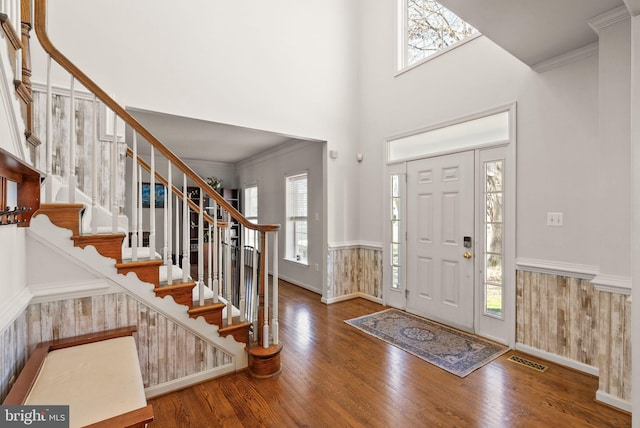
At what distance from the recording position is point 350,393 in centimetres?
220

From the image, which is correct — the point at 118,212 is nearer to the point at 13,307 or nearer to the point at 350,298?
the point at 13,307

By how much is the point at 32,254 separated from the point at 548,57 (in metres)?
4.07

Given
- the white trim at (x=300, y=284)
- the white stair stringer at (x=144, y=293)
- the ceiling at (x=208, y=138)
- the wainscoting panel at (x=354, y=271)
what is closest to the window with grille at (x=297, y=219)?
the white trim at (x=300, y=284)

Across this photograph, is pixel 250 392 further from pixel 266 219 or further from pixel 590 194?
pixel 266 219

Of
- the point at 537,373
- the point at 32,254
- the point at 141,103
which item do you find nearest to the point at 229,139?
the point at 141,103

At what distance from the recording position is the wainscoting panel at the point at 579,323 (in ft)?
6.73

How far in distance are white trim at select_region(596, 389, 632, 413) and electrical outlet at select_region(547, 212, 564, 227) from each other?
1.27m

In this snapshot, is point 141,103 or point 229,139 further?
point 229,139

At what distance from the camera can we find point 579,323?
250cm

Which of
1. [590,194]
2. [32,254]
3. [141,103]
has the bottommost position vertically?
[32,254]

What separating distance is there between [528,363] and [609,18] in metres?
2.66

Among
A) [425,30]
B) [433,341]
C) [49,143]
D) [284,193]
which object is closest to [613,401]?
[433,341]

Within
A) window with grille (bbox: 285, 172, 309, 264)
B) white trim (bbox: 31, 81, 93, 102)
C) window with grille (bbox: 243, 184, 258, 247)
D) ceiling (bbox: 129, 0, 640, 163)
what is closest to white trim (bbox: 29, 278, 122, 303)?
white trim (bbox: 31, 81, 93, 102)

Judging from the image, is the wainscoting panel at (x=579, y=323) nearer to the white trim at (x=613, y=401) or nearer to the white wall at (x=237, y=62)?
the white trim at (x=613, y=401)
